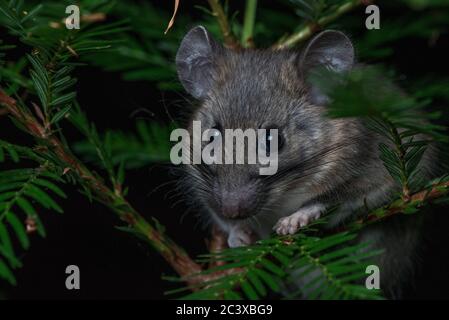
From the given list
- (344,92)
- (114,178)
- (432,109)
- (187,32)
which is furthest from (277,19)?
(344,92)

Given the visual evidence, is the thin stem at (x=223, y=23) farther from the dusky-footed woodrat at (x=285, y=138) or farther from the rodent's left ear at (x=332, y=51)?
the rodent's left ear at (x=332, y=51)

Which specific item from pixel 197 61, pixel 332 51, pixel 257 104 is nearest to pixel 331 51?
pixel 332 51

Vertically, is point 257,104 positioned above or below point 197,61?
below

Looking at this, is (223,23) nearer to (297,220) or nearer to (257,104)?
(257,104)

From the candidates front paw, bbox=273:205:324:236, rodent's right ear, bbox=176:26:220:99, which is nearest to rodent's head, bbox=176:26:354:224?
rodent's right ear, bbox=176:26:220:99

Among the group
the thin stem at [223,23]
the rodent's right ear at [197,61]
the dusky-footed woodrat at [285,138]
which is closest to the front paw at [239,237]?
the dusky-footed woodrat at [285,138]

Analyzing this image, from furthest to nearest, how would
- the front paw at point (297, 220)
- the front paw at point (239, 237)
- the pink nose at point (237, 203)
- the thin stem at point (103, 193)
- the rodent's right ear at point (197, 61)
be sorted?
the front paw at point (239, 237) < the rodent's right ear at point (197, 61) < the pink nose at point (237, 203) < the front paw at point (297, 220) < the thin stem at point (103, 193)
